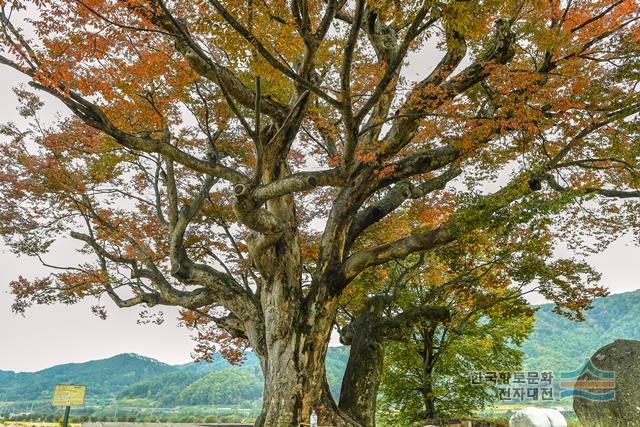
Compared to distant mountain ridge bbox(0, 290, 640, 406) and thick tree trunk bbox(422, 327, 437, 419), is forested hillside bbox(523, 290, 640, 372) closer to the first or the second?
distant mountain ridge bbox(0, 290, 640, 406)

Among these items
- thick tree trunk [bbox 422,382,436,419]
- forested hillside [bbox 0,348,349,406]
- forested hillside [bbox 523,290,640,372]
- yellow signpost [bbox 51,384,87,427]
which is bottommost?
forested hillside [bbox 0,348,349,406]

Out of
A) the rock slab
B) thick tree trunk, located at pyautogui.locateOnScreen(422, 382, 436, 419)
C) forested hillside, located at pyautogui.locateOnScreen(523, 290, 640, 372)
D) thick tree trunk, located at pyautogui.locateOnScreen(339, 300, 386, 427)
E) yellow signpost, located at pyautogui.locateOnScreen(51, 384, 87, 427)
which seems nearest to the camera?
yellow signpost, located at pyautogui.locateOnScreen(51, 384, 87, 427)

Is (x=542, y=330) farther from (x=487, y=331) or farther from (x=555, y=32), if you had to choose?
(x=555, y=32)

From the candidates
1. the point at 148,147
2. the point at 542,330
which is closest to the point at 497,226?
the point at 148,147

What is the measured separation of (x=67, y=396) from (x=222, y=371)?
3685cm

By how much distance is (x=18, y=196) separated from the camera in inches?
396

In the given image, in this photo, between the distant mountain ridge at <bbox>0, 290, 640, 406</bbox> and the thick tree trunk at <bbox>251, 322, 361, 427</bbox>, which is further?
the distant mountain ridge at <bbox>0, 290, 640, 406</bbox>

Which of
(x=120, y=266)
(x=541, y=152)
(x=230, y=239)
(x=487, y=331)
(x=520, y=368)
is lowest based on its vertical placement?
(x=520, y=368)

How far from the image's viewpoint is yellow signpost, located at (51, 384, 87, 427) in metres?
5.46

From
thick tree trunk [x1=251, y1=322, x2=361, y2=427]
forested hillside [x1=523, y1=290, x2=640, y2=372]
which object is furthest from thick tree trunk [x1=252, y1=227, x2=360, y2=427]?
forested hillside [x1=523, y1=290, x2=640, y2=372]

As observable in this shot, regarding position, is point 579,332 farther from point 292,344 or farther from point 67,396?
point 67,396

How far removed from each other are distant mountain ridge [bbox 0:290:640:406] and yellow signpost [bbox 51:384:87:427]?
24217mm

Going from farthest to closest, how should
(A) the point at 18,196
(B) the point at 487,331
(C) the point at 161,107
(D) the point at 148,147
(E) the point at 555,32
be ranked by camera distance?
(B) the point at 487,331
(A) the point at 18,196
(C) the point at 161,107
(E) the point at 555,32
(D) the point at 148,147

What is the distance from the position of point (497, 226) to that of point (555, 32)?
3.26 meters
